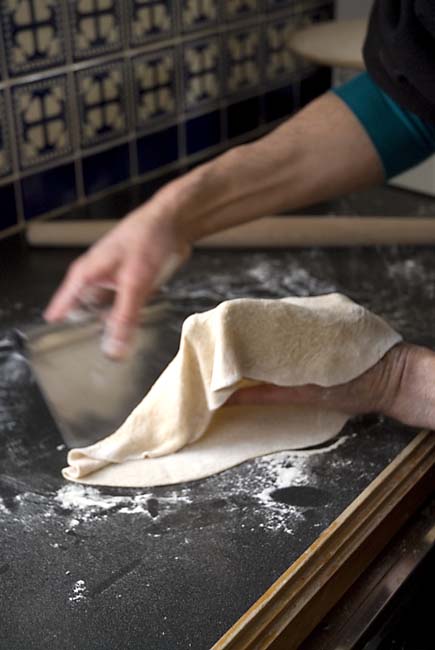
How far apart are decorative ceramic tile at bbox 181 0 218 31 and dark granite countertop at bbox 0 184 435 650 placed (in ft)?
2.29

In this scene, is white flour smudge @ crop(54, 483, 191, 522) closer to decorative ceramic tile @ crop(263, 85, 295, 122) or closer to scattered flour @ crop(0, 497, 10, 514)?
scattered flour @ crop(0, 497, 10, 514)

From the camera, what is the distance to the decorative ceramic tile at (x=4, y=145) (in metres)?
1.19

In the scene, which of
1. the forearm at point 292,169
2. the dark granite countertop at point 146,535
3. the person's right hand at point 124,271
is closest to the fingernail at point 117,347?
the person's right hand at point 124,271

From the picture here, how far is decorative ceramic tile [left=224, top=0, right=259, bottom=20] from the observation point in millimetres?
1482

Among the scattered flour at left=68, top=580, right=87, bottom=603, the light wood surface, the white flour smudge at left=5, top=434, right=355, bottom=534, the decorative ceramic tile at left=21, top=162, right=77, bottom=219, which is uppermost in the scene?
the light wood surface

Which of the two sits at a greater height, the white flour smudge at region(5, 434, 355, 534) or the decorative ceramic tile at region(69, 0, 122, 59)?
the decorative ceramic tile at region(69, 0, 122, 59)

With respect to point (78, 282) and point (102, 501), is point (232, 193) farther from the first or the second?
point (102, 501)

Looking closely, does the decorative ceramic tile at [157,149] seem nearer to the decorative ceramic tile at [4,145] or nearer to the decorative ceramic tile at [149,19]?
the decorative ceramic tile at [149,19]

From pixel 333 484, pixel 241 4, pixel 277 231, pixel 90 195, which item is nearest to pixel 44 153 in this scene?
pixel 90 195

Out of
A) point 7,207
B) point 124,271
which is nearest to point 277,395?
point 124,271

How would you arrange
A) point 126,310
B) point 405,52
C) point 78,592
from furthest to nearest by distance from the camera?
point 405,52 < point 126,310 < point 78,592

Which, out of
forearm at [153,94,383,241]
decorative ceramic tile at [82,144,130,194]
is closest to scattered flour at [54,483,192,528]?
forearm at [153,94,383,241]

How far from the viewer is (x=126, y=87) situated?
1.36 metres

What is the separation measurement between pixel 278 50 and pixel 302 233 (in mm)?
551
